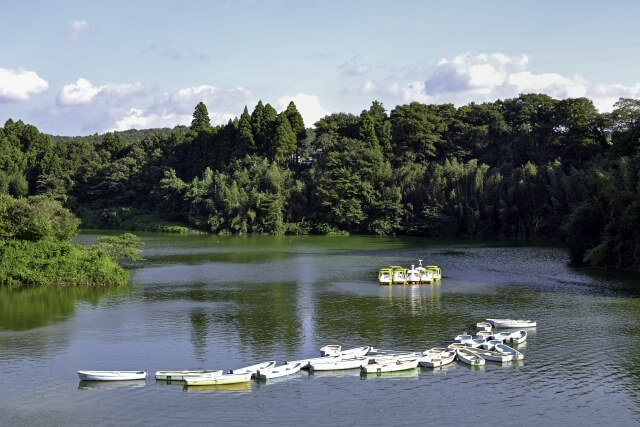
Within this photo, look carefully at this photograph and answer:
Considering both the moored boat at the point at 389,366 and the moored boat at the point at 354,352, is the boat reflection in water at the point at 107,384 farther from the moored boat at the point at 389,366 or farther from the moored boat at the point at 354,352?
the moored boat at the point at 389,366

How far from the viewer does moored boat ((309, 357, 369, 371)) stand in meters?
23.3

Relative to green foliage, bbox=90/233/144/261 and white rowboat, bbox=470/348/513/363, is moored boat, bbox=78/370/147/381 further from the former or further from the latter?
green foliage, bbox=90/233/144/261

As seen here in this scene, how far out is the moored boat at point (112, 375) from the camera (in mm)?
22094

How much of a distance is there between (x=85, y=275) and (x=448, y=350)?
22256 millimetres

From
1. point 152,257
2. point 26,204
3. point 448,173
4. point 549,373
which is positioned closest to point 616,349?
point 549,373

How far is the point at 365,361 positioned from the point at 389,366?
89 cm

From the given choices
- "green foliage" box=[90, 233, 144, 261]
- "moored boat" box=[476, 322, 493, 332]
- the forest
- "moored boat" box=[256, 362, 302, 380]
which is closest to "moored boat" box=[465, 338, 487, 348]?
"moored boat" box=[476, 322, 493, 332]

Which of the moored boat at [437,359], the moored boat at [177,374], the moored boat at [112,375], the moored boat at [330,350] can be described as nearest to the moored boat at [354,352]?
the moored boat at [330,350]

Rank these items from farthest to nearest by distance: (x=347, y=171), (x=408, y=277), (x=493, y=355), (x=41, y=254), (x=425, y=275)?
(x=347, y=171)
(x=425, y=275)
(x=408, y=277)
(x=41, y=254)
(x=493, y=355)

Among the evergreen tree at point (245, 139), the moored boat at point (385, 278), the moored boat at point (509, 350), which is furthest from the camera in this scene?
the evergreen tree at point (245, 139)

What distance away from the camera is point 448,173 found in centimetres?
8181

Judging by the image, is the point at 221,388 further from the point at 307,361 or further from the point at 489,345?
the point at 489,345

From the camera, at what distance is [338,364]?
23500mm

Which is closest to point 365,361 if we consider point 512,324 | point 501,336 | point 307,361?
point 307,361
